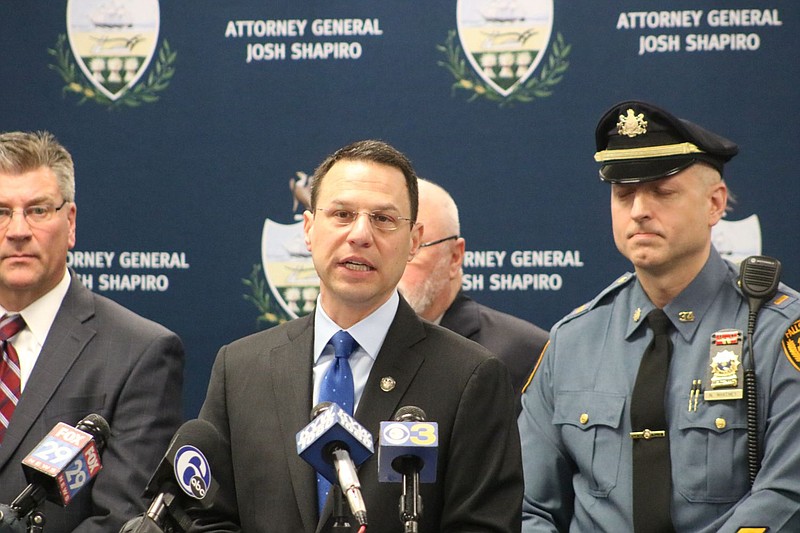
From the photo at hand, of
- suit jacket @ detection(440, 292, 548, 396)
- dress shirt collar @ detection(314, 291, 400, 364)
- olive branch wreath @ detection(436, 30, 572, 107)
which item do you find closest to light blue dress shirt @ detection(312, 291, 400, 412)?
dress shirt collar @ detection(314, 291, 400, 364)

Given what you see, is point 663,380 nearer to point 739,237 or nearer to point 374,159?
point 374,159

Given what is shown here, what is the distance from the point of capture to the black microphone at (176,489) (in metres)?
2.06

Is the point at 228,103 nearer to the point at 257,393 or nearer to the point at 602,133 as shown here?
the point at 602,133

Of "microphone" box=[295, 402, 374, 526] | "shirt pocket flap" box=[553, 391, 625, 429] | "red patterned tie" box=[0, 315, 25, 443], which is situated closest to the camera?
"microphone" box=[295, 402, 374, 526]

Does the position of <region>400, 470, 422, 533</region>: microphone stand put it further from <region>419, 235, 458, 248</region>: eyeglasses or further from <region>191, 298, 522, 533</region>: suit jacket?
<region>419, 235, 458, 248</region>: eyeglasses

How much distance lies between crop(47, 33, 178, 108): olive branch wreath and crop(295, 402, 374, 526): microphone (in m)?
3.13

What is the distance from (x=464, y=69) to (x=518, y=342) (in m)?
1.17

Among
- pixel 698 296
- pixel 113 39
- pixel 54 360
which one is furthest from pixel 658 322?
pixel 113 39

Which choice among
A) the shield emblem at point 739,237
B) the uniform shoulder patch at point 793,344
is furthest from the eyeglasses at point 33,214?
the shield emblem at point 739,237

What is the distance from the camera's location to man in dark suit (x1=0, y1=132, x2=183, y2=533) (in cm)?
328

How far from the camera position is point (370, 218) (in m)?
2.84

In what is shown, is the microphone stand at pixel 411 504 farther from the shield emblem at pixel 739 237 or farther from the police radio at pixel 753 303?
the shield emblem at pixel 739 237

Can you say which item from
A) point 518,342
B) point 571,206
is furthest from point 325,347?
point 571,206

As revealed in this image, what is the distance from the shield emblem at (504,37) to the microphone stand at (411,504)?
2814mm
